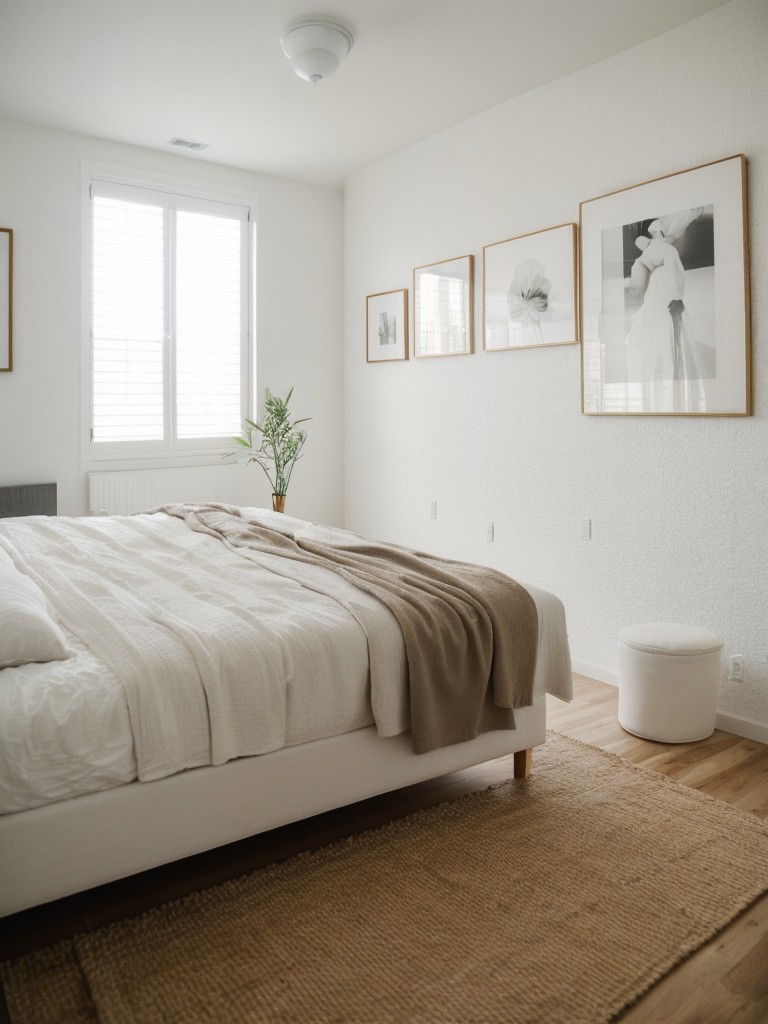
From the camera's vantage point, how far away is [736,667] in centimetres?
325

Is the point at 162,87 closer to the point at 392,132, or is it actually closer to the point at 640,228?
the point at 392,132

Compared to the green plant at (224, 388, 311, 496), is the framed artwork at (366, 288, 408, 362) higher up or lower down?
higher up

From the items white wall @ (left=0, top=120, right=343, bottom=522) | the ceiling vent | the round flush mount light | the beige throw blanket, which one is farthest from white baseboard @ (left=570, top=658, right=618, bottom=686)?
the ceiling vent

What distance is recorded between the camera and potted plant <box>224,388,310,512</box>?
5270mm

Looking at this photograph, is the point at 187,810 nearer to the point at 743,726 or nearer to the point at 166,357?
the point at 743,726

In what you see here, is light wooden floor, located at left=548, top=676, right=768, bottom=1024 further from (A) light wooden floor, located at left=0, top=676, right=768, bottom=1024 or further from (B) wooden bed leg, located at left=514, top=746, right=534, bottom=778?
(B) wooden bed leg, located at left=514, top=746, right=534, bottom=778

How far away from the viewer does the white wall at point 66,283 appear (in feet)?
14.9

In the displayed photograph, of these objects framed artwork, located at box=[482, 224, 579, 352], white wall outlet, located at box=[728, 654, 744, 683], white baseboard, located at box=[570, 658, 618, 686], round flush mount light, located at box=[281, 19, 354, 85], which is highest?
round flush mount light, located at box=[281, 19, 354, 85]

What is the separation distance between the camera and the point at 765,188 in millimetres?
3062

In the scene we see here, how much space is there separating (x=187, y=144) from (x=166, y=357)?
4.21 feet

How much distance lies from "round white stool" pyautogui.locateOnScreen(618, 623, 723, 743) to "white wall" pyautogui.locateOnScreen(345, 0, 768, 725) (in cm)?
25

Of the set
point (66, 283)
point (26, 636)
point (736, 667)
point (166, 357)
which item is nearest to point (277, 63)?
point (66, 283)

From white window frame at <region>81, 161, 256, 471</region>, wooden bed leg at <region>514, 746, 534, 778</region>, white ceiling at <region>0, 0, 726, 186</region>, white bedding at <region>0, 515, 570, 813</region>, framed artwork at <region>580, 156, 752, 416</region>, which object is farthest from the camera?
white window frame at <region>81, 161, 256, 471</region>

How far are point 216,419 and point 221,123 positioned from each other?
70.6 inches
